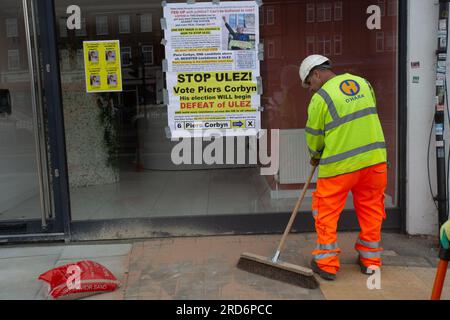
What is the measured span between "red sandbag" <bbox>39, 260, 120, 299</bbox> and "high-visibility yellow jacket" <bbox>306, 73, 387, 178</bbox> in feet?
6.64

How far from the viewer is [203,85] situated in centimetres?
523

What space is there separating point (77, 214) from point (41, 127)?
1034 mm

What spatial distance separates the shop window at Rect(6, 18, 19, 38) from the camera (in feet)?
19.7

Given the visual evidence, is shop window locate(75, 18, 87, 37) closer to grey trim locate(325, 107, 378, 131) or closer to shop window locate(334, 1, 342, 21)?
shop window locate(334, 1, 342, 21)

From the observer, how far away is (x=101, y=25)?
17.7 feet

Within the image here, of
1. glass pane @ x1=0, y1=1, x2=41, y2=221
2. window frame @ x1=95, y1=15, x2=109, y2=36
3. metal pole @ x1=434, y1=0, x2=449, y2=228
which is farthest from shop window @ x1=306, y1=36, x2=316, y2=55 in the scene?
glass pane @ x1=0, y1=1, x2=41, y2=221

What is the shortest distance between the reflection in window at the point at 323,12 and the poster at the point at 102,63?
2.27 m

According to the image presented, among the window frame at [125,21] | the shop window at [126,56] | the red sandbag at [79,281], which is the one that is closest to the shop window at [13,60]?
the window frame at [125,21]

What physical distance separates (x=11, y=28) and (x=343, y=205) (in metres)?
4.73

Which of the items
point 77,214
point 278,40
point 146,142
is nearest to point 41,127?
point 77,214

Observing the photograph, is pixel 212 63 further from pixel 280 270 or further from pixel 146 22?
pixel 280 270

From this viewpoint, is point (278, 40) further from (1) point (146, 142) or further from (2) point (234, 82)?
(1) point (146, 142)

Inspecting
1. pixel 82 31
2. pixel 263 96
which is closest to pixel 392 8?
pixel 263 96

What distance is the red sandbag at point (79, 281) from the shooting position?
388 centimetres
